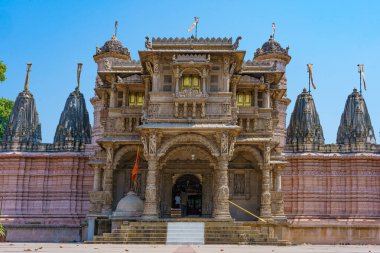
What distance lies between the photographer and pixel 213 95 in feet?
90.6

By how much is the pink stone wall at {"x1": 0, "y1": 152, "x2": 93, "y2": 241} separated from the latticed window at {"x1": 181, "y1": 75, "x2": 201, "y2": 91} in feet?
45.4

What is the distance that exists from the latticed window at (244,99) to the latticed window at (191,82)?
3112mm

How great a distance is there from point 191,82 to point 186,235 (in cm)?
821

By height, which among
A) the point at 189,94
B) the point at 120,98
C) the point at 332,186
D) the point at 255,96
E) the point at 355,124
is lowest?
the point at 332,186

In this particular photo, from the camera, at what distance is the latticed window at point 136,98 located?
3030 centimetres

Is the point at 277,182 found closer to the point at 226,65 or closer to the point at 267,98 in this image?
the point at 267,98

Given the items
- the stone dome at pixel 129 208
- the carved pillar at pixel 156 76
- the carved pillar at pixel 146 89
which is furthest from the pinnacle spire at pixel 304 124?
the stone dome at pixel 129 208

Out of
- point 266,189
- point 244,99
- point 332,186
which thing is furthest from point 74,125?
point 332,186

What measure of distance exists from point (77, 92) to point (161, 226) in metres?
20.5

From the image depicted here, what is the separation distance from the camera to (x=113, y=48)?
43281mm

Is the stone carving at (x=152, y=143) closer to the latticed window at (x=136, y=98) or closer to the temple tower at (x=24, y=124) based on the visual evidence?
the latticed window at (x=136, y=98)

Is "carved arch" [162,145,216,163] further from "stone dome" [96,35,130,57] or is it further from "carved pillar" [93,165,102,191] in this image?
"stone dome" [96,35,130,57]

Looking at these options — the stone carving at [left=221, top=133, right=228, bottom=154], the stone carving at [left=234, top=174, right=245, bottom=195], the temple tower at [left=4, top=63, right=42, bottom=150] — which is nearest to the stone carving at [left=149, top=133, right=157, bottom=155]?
the stone carving at [left=221, top=133, right=228, bottom=154]

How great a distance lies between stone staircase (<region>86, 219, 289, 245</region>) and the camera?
2324cm
